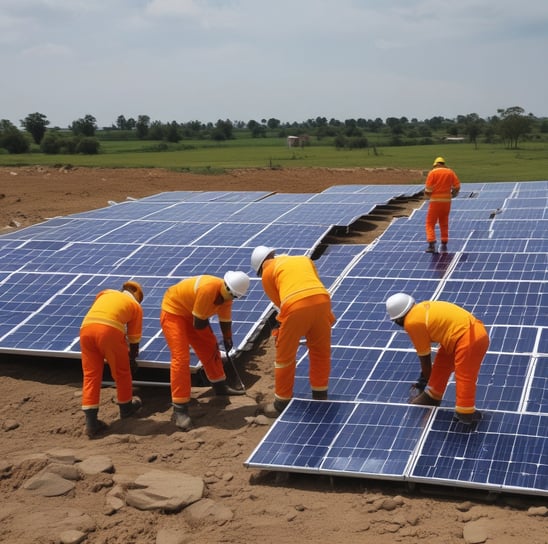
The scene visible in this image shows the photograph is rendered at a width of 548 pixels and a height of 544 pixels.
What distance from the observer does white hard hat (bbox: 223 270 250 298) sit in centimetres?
984

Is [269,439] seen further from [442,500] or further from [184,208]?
[184,208]

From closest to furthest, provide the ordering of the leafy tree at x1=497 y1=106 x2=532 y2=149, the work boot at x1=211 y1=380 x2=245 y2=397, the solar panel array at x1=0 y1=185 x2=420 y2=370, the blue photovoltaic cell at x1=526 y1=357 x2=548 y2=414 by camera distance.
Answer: the blue photovoltaic cell at x1=526 y1=357 x2=548 y2=414, the work boot at x1=211 y1=380 x2=245 y2=397, the solar panel array at x1=0 y1=185 x2=420 y2=370, the leafy tree at x1=497 y1=106 x2=532 y2=149

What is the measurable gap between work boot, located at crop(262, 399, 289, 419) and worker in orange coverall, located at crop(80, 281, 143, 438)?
1988mm

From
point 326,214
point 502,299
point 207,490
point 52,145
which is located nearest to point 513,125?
point 52,145

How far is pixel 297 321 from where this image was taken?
937 centimetres

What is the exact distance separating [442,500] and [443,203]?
31.2 ft

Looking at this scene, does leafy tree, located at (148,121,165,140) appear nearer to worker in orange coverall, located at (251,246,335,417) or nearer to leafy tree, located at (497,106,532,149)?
leafy tree, located at (497,106,532,149)

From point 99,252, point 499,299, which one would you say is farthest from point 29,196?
point 499,299

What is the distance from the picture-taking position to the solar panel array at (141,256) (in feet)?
41.7

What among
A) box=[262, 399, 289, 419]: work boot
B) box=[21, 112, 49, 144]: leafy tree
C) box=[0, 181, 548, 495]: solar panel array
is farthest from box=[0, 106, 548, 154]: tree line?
box=[262, 399, 289, 419]: work boot

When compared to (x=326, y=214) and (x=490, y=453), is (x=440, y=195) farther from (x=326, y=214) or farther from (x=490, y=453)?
(x=490, y=453)

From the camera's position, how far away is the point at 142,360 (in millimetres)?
11469

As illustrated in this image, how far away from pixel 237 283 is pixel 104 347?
2.00 m

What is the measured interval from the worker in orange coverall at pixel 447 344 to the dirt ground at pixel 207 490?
1221mm
